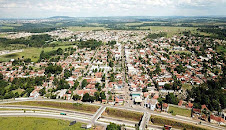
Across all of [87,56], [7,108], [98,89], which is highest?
[87,56]

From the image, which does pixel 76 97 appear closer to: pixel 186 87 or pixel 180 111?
pixel 180 111

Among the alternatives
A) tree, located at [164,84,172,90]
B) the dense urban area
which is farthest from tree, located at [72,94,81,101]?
tree, located at [164,84,172,90]

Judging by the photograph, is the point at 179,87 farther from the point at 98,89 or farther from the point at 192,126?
the point at 98,89

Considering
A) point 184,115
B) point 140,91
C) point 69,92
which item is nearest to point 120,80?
point 140,91

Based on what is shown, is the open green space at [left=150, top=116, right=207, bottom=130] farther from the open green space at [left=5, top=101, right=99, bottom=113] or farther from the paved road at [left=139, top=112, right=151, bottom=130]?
the open green space at [left=5, top=101, right=99, bottom=113]

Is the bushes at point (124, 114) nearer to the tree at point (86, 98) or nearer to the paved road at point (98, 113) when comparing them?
the paved road at point (98, 113)

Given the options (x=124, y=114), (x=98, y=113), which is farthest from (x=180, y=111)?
(x=98, y=113)
